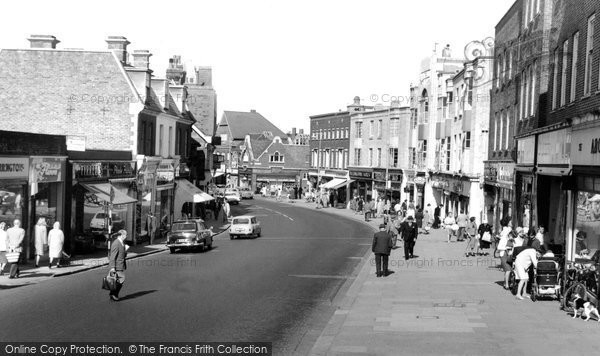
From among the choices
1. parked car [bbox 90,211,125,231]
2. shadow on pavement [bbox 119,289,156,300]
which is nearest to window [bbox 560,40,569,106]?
shadow on pavement [bbox 119,289,156,300]

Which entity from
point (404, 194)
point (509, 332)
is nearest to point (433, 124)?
point (404, 194)

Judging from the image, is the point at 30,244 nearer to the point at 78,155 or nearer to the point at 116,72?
the point at 78,155

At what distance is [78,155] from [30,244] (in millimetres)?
5696

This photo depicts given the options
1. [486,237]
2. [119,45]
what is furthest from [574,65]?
[119,45]

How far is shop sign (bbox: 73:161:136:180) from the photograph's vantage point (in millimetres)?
30536

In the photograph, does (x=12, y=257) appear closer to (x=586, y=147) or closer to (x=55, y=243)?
(x=55, y=243)

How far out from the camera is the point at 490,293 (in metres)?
19.9

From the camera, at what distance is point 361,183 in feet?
267

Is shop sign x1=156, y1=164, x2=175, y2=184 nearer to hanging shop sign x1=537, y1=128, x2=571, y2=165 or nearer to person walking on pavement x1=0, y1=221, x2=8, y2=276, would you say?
person walking on pavement x1=0, y1=221, x2=8, y2=276

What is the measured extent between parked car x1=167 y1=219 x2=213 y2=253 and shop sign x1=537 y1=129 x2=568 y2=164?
Answer: 15037 millimetres

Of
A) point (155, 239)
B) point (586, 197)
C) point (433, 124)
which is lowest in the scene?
point (155, 239)

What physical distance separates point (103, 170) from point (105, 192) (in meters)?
1.62

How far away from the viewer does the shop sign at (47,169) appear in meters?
26.2

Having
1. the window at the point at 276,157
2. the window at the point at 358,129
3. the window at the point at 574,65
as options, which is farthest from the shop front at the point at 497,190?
the window at the point at 276,157
